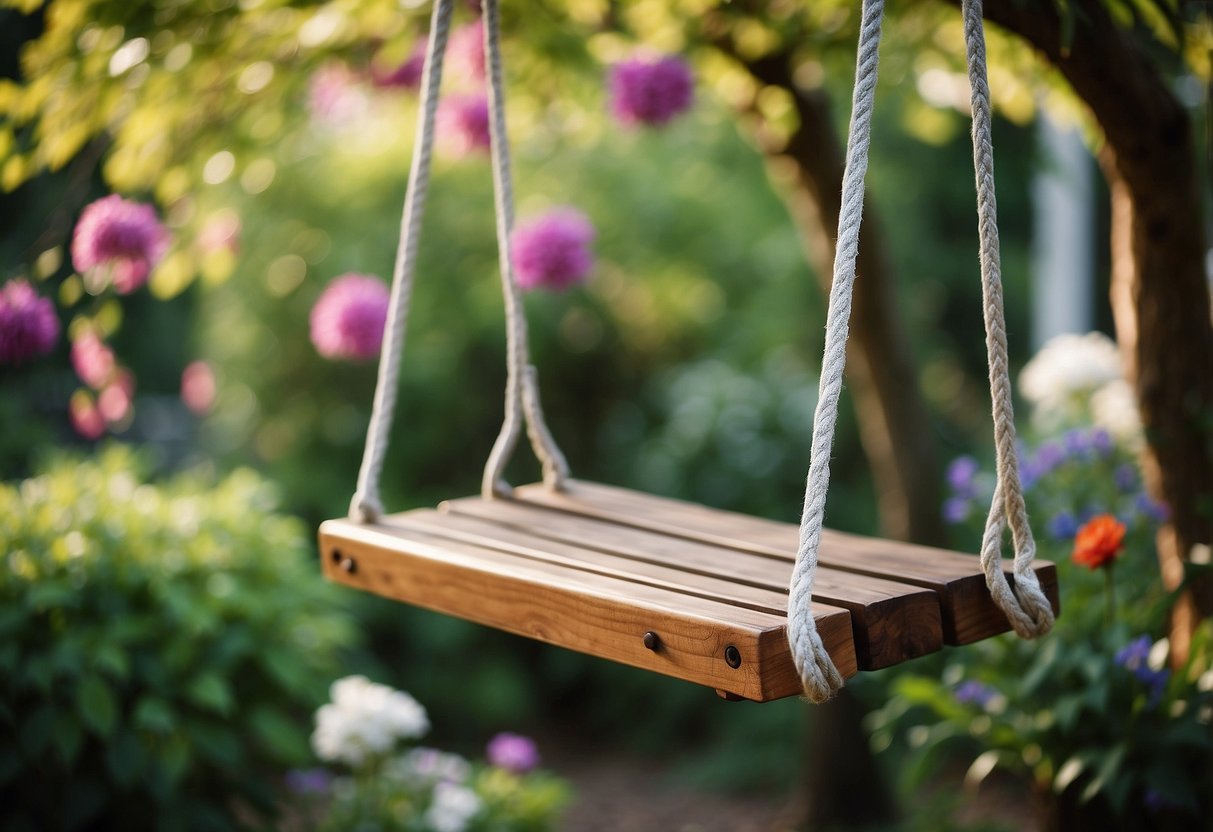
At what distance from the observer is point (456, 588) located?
148 centimetres

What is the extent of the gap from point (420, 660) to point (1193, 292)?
11.2ft

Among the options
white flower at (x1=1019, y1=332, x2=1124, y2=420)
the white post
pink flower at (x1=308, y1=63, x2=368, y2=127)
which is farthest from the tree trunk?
the white post

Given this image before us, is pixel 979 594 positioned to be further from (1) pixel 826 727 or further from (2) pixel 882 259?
(1) pixel 826 727

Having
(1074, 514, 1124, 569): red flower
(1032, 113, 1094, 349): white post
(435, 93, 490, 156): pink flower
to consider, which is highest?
(1032, 113, 1094, 349): white post

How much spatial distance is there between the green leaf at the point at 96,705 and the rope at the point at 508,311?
3.41 ft

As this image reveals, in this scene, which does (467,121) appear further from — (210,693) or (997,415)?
(997,415)

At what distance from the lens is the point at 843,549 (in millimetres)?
1523

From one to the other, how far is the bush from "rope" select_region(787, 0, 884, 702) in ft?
5.51

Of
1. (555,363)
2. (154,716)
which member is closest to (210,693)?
(154,716)

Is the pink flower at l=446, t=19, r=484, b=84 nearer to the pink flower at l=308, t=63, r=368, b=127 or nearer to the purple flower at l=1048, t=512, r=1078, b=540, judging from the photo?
the pink flower at l=308, t=63, r=368, b=127

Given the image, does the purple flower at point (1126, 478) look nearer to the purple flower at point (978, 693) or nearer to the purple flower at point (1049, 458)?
the purple flower at point (1049, 458)

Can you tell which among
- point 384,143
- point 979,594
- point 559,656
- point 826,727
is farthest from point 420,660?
point 979,594

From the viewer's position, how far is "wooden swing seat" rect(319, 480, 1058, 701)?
3.83 ft

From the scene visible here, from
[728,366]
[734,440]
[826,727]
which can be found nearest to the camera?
[826,727]
